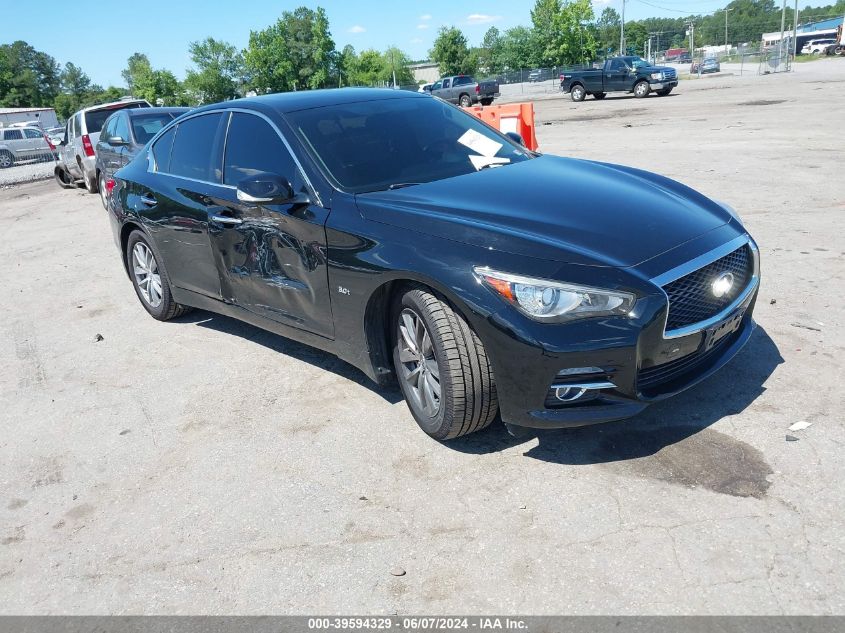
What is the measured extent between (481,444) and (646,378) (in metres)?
0.92

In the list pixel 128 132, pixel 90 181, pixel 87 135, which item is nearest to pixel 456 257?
pixel 128 132

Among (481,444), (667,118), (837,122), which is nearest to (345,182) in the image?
(481,444)

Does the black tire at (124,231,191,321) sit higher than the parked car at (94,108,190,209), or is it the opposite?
the parked car at (94,108,190,209)

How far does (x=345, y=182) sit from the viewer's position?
399 centimetres

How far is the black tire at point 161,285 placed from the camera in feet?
18.9

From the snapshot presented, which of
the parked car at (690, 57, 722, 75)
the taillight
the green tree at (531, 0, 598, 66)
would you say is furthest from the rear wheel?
the green tree at (531, 0, 598, 66)

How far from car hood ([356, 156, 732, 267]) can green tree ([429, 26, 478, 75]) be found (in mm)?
102328

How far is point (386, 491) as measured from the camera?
11.0 feet

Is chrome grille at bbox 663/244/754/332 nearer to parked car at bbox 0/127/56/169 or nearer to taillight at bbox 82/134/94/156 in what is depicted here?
taillight at bbox 82/134/94/156

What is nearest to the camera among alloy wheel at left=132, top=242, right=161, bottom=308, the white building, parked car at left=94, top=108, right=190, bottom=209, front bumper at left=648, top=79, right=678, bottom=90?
alloy wheel at left=132, top=242, right=161, bottom=308

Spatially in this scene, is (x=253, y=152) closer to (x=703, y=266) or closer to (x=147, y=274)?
(x=147, y=274)

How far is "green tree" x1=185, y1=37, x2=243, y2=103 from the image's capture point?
110 metres

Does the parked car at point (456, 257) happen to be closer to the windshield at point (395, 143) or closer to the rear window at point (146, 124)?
the windshield at point (395, 143)

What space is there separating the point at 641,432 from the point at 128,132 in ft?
35.1
